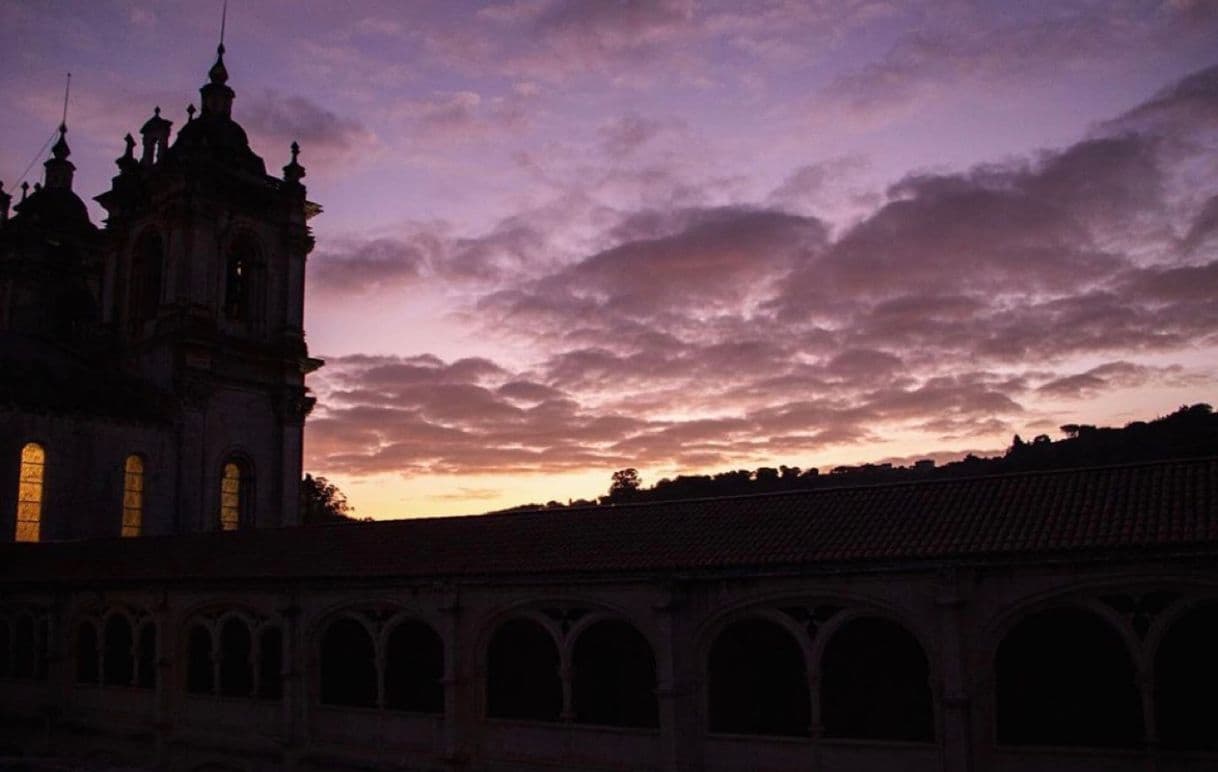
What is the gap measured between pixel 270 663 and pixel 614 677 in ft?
35.3

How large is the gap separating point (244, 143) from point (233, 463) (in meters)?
14.8

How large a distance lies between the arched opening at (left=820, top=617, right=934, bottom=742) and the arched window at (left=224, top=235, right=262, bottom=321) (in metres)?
35.1

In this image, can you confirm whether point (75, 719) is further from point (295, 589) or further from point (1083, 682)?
point (1083, 682)

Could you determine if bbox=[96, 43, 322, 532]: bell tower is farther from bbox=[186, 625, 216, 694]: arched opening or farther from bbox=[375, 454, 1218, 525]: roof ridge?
bbox=[375, 454, 1218, 525]: roof ridge

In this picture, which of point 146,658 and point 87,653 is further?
point 87,653

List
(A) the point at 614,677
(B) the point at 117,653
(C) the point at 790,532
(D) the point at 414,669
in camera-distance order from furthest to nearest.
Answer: (B) the point at 117,653
(D) the point at 414,669
(A) the point at 614,677
(C) the point at 790,532

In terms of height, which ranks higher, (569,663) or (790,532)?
(790,532)

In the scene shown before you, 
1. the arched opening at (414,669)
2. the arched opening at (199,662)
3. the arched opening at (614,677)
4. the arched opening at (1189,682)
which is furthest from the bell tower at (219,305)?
the arched opening at (1189,682)

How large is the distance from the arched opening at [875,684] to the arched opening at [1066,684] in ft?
4.83

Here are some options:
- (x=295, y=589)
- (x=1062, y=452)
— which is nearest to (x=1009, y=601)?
(x=295, y=589)

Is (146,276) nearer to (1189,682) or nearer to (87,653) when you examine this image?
(87,653)

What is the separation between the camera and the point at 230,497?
155 feet

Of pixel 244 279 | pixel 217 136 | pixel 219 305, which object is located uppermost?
pixel 217 136

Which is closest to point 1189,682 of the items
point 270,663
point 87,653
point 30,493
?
point 270,663
